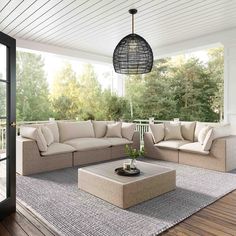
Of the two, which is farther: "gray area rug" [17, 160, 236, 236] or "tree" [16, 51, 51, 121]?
"tree" [16, 51, 51, 121]

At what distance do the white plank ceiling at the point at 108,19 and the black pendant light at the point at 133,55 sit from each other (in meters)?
0.62

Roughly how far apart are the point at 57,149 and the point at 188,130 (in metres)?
2.89

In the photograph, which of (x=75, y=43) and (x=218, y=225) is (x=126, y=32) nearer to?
(x=75, y=43)

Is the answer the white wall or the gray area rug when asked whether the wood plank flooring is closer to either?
the gray area rug

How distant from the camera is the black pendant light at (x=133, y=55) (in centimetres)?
364

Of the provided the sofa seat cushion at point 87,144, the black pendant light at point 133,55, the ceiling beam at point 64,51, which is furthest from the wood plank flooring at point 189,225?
the ceiling beam at point 64,51

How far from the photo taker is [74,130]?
5.26 m

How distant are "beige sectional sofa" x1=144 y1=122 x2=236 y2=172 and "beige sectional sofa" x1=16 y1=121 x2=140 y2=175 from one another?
649 mm

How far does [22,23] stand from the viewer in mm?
4469

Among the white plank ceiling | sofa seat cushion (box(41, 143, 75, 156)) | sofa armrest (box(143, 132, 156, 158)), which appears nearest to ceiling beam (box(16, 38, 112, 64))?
the white plank ceiling

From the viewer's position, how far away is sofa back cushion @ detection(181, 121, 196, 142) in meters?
5.20

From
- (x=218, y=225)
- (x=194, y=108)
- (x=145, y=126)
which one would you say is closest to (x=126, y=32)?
(x=145, y=126)

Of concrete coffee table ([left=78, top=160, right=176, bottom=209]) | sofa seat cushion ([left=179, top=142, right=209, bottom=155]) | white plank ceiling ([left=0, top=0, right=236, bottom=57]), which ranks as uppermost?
white plank ceiling ([left=0, top=0, right=236, bottom=57])

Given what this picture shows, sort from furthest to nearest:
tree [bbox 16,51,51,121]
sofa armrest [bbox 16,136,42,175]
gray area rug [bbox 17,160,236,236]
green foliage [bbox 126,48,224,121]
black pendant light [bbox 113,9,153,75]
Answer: tree [bbox 16,51,51,121]
green foliage [bbox 126,48,224,121]
sofa armrest [bbox 16,136,42,175]
black pendant light [bbox 113,9,153,75]
gray area rug [bbox 17,160,236,236]
